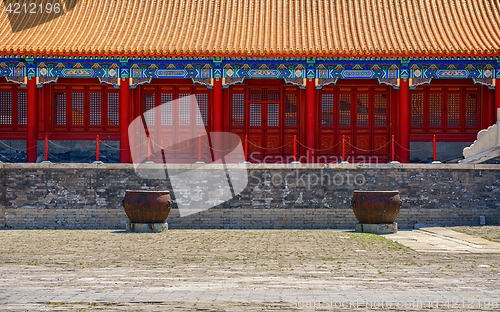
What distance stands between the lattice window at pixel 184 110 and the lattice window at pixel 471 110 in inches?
331

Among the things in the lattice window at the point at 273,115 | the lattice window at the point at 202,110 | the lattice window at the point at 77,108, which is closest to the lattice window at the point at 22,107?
the lattice window at the point at 77,108

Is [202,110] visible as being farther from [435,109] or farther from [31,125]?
[435,109]

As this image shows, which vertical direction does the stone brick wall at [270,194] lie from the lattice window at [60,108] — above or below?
below

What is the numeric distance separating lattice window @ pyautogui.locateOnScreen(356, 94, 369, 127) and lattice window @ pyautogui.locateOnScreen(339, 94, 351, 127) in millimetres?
A: 271

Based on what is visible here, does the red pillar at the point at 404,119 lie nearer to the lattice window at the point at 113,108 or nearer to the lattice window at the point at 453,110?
the lattice window at the point at 453,110

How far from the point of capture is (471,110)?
26.1 m

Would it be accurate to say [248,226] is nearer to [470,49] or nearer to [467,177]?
[467,177]

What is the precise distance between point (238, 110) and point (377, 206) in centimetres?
801

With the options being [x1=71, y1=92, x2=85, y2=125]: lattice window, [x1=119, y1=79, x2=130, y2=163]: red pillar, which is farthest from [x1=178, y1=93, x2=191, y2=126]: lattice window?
[x1=71, y1=92, x2=85, y2=125]: lattice window

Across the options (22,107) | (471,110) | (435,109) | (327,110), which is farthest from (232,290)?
(22,107)

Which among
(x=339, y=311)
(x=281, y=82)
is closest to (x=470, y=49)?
(x=281, y=82)

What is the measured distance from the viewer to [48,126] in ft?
85.5

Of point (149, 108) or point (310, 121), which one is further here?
point (149, 108)

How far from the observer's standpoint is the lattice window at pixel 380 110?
26.0 m
